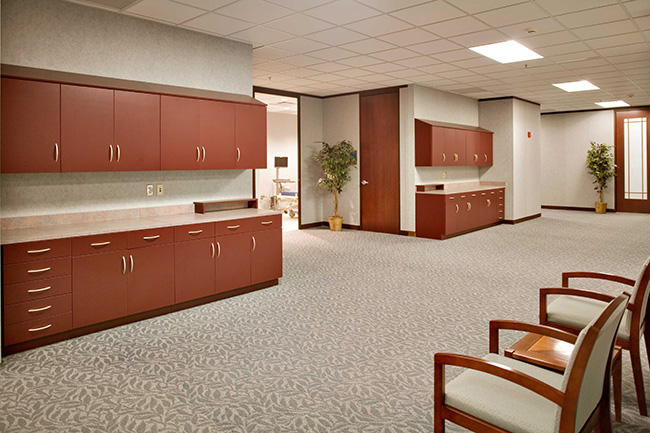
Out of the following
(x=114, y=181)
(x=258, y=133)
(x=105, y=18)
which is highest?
(x=105, y=18)

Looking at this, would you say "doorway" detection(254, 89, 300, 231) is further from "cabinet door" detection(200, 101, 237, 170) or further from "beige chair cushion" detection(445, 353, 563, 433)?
"beige chair cushion" detection(445, 353, 563, 433)

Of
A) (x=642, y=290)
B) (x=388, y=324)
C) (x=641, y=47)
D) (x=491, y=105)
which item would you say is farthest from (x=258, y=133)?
(x=491, y=105)

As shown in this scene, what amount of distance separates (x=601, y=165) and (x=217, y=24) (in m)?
11.8

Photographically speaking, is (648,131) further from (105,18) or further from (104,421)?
(104,421)

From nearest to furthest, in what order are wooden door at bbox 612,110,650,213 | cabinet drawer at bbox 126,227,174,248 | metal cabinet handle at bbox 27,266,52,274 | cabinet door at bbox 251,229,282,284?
1. metal cabinet handle at bbox 27,266,52,274
2. cabinet drawer at bbox 126,227,174,248
3. cabinet door at bbox 251,229,282,284
4. wooden door at bbox 612,110,650,213

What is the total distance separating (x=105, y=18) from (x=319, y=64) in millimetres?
3248

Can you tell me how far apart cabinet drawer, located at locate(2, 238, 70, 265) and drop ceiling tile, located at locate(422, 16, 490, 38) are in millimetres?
4220

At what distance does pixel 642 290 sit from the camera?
8.20 feet

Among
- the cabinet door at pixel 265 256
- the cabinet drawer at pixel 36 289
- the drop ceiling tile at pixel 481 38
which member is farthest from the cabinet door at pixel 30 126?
the drop ceiling tile at pixel 481 38

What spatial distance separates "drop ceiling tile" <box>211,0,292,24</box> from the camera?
14.6 ft

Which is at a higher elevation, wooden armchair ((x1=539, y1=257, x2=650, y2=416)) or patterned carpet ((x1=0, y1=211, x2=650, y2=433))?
wooden armchair ((x1=539, y1=257, x2=650, y2=416))

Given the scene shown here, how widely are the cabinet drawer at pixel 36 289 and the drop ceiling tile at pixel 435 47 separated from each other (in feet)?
15.6

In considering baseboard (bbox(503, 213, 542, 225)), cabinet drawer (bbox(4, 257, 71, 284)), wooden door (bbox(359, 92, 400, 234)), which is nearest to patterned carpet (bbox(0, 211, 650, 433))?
cabinet drawer (bbox(4, 257, 71, 284))

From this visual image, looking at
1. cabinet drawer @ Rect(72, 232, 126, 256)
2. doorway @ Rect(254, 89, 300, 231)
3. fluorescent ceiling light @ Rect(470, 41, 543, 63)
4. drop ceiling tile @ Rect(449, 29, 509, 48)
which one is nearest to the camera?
cabinet drawer @ Rect(72, 232, 126, 256)
